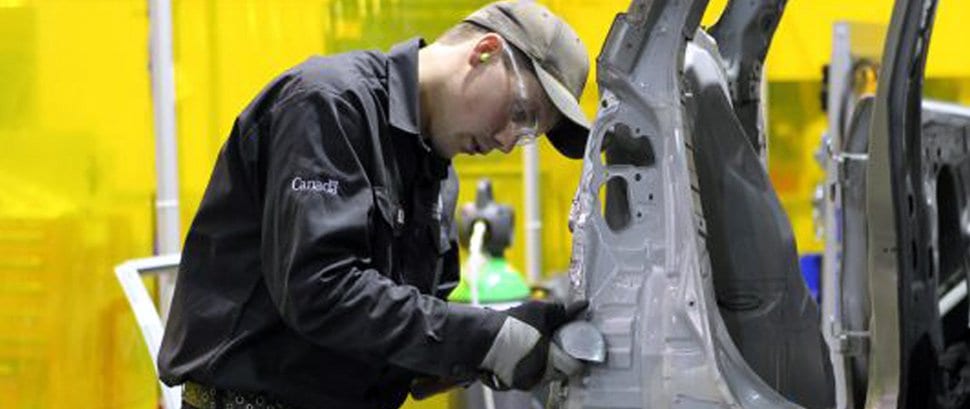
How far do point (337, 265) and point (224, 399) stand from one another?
0.47 meters

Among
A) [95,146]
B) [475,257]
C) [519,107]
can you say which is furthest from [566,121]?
[475,257]

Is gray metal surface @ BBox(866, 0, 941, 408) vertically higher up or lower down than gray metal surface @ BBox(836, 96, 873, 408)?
higher up

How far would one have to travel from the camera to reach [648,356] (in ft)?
9.54

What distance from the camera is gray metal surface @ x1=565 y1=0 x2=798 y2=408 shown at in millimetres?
2889

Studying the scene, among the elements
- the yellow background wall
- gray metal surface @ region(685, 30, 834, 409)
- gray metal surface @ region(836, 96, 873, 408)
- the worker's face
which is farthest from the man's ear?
the yellow background wall

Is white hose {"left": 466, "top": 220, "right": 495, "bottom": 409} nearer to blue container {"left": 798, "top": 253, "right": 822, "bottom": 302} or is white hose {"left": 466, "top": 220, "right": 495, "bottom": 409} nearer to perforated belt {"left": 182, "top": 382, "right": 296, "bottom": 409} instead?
blue container {"left": 798, "top": 253, "right": 822, "bottom": 302}

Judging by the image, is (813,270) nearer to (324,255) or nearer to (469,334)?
(469,334)

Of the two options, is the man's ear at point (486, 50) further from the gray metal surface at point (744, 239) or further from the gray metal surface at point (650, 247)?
the gray metal surface at point (744, 239)

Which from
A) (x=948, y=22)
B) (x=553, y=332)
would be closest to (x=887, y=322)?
(x=553, y=332)

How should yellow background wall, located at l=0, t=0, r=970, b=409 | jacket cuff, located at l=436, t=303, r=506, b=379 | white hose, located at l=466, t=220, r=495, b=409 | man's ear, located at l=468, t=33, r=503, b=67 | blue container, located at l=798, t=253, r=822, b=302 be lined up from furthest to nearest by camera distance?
blue container, located at l=798, t=253, r=822, b=302 → white hose, located at l=466, t=220, r=495, b=409 → yellow background wall, located at l=0, t=0, r=970, b=409 → man's ear, located at l=468, t=33, r=503, b=67 → jacket cuff, located at l=436, t=303, r=506, b=379

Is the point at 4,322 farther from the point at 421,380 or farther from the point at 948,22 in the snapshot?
the point at 948,22

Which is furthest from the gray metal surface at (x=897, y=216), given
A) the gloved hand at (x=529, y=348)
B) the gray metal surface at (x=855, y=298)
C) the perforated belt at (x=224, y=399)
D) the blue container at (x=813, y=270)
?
the blue container at (x=813, y=270)

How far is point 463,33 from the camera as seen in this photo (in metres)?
3.09

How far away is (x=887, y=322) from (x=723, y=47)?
2.93ft
